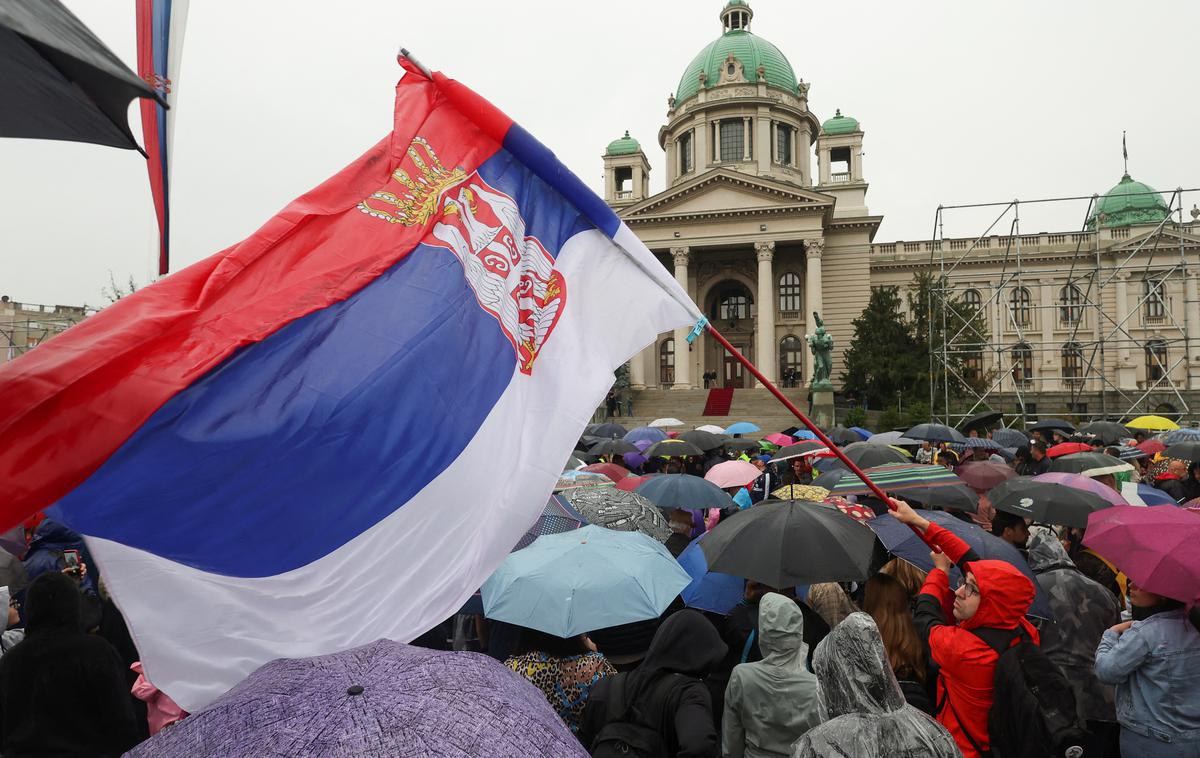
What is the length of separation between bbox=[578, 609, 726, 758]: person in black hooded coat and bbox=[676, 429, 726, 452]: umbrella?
33.7 ft

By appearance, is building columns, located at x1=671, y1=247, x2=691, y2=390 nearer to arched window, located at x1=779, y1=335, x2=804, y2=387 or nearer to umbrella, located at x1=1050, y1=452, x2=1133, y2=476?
arched window, located at x1=779, y1=335, x2=804, y2=387

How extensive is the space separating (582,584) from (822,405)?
30.8 m

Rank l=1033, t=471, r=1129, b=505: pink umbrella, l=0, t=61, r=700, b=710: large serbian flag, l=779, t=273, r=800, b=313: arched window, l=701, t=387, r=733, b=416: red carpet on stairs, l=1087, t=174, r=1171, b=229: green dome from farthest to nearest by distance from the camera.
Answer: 1. l=1087, t=174, r=1171, b=229: green dome
2. l=779, t=273, r=800, b=313: arched window
3. l=701, t=387, r=733, b=416: red carpet on stairs
4. l=1033, t=471, r=1129, b=505: pink umbrella
5. l=0, t=61, r=700, b=710: large serbian flag

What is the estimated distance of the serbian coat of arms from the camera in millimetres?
3531

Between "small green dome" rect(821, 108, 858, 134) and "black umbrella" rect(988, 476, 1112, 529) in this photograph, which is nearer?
"black umbrella" rect(988, 476, 1112, 529)

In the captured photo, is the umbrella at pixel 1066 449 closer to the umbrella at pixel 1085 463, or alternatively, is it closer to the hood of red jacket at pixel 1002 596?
the umbrella at pixel 1085 463

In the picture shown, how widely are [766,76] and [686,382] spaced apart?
23818 mm

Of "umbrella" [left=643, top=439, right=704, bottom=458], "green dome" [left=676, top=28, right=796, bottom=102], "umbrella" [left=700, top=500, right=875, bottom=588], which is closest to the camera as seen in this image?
"umbrella" [left=700, top=500, right=875, bottom=588]

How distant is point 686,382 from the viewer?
43.3m

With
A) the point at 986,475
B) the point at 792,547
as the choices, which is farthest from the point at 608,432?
the point at 792,547

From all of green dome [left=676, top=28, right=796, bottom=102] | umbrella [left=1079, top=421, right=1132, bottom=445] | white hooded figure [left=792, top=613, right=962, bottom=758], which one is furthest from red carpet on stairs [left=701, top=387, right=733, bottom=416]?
white hooded figure [left=792, top=613, right=962, bottom=758]

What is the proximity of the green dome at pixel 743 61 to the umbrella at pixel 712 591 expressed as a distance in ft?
176

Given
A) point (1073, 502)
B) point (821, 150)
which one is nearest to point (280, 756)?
point (1073, 502)

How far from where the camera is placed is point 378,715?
145cm
